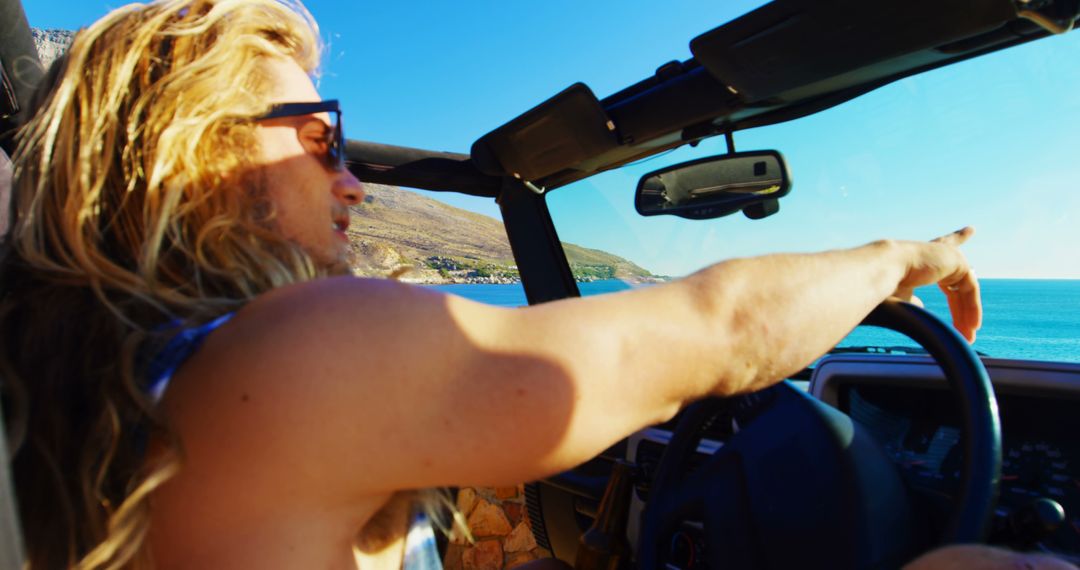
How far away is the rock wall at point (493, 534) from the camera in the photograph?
3760 mm

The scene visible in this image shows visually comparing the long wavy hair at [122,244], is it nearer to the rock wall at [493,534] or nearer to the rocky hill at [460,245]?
the rocky hill at [460,245]

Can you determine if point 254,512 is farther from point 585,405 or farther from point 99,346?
point 585,405

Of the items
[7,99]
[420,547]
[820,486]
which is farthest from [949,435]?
[7,99]

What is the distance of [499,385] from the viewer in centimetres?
89

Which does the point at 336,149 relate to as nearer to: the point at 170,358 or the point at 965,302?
the point at 170,358

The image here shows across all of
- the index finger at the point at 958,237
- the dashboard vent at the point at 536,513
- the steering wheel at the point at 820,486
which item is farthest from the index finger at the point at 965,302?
the dashboard vent at the point at 536,513

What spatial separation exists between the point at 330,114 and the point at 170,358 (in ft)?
2.49

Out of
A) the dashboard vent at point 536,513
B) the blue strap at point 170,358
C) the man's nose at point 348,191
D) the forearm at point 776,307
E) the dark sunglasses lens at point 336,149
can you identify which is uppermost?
the dark sunglasses lens at point 336,149

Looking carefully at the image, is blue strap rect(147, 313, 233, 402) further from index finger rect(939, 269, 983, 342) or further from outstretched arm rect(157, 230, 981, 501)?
index finger rect(939, 269, 983, 342)

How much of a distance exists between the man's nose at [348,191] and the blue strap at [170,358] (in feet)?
2.17

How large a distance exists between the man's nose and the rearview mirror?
1.64 m

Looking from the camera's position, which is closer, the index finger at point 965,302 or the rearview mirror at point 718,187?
the index finger at point 965,302

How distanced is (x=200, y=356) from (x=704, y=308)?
0.76 meters

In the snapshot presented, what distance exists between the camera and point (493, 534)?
12.5ft
